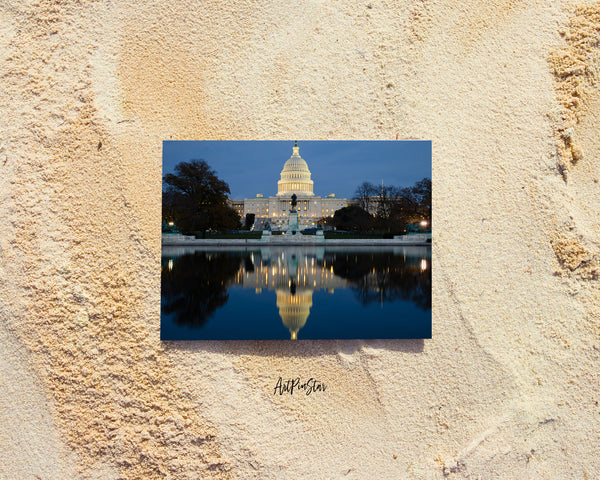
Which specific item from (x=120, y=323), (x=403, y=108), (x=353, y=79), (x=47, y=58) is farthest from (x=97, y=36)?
(x=403, y=108)

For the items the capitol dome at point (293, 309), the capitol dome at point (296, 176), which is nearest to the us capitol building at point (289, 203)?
the capitol dome at point (296, 176)

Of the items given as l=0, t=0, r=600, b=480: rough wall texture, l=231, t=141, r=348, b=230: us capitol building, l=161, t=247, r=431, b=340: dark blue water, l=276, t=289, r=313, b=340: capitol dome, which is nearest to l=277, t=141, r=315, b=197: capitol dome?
l=231, t=141, r=348, b=230: us capitol building

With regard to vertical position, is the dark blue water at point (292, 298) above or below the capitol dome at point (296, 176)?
below

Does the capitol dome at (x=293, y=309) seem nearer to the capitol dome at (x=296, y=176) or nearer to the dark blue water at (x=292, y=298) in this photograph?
the dark blue water at (x=292, y=298)

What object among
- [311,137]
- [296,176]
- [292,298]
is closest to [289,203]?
[296,176]

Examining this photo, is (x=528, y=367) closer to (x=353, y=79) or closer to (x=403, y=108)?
(x=403, y=108)

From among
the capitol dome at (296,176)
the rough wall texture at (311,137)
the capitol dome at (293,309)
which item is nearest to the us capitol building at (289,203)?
the capitol dome at (296,176)

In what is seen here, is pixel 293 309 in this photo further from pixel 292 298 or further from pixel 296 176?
pixel 296 176
